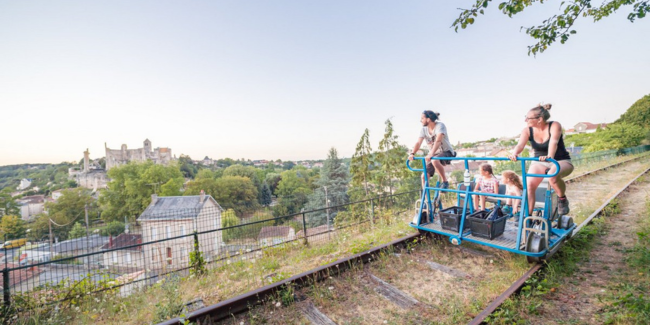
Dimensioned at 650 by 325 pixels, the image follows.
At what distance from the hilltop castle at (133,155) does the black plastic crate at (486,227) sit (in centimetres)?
11394

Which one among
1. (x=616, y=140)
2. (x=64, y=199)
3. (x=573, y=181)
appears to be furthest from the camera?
(x=64, y=199)

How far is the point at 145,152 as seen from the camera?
112 metres

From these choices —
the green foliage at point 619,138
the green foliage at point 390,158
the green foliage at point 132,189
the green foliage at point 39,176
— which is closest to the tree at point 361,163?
the green foliage at point 390,158

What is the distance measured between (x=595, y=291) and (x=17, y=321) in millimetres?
7543

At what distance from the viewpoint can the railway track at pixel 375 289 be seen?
2.99 metres

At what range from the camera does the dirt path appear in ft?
9.27

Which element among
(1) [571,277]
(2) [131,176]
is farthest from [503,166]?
(2) [131,176]

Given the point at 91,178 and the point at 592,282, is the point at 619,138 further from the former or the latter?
the point at 91,178

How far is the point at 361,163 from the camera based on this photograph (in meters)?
20.6

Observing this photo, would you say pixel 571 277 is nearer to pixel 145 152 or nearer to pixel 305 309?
pixel 305 309

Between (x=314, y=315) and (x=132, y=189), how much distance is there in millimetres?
72891

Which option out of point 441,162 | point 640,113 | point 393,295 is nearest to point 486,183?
point 441,162

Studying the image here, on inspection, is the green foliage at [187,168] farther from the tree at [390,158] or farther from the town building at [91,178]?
the tree at [390,158]

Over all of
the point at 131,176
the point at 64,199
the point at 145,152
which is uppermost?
the point at 145,152
